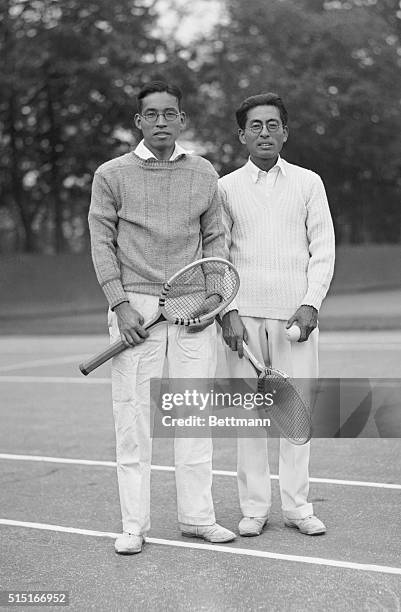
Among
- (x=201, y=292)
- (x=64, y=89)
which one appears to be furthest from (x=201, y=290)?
(x=64, y=89)

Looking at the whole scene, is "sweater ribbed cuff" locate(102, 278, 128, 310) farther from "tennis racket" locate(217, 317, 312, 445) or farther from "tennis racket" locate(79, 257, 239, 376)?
"tennis racket" locate(217, 317, 312, 445)

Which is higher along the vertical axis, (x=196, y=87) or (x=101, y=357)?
(x=196, y=87)

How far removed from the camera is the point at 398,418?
8938 mm

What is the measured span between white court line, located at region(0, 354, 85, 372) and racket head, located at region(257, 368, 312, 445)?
960 cm

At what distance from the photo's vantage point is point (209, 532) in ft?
17.2

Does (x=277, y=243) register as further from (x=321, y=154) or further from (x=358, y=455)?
(x=321, y=154)

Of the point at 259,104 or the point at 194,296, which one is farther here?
the point at 259,104

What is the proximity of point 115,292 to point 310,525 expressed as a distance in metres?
1.56

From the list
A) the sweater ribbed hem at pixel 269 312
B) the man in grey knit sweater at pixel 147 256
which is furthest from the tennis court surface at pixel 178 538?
the sweater ribbed hem at pixel 269 312

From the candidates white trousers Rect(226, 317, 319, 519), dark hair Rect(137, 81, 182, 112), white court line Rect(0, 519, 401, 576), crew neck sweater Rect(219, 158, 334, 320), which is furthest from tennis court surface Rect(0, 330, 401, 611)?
dark hair Rect(137, 81, 182, 112)

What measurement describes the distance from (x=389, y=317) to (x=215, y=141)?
14.9 metres

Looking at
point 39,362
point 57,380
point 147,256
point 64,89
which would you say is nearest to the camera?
point 147,256

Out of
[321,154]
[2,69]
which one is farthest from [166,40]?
[321,154]

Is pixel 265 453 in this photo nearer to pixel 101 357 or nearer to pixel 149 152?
pixel 101 357
